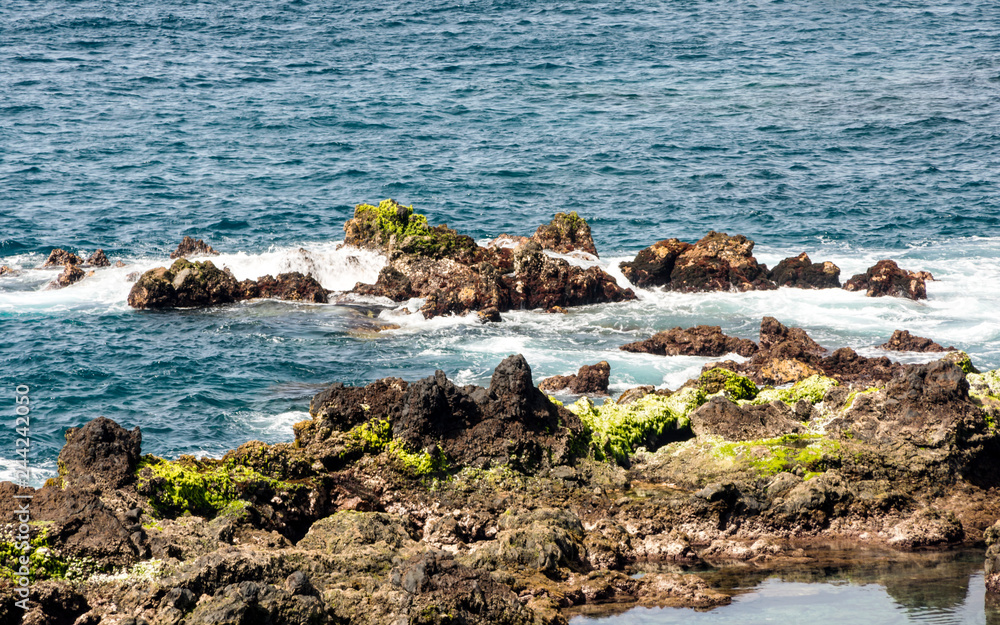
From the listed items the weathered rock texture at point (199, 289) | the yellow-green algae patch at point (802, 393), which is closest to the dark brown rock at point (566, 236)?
the weathered rock texture at point (199, 289)

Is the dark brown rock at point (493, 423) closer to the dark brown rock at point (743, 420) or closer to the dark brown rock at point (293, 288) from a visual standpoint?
the dark brown rock at point (743, 420)

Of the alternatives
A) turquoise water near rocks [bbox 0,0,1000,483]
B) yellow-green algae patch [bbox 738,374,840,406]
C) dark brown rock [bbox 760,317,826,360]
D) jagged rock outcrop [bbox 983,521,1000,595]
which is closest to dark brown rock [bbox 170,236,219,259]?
turquoise water near rocks [bbox 0,0,1000,483]

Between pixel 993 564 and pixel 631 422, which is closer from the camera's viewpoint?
pixel 993 564

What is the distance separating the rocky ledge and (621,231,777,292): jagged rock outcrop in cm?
1682

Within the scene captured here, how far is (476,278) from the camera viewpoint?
37.3 metres

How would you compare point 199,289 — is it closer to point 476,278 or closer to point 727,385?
point 476,278

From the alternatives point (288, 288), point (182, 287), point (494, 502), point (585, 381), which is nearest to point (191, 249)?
point (182, 287)

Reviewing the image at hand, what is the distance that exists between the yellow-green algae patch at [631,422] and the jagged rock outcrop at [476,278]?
14.8m

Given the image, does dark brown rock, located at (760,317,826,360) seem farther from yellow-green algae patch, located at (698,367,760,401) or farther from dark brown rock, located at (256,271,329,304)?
dark brown rock, located at (256,271,329,304)

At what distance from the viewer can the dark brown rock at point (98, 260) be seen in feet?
137

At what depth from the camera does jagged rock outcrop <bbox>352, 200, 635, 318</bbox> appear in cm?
3678

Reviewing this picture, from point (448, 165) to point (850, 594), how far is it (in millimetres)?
44724

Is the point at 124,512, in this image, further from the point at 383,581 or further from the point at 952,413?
the point at 952,413

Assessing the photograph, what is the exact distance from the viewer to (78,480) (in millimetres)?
15844
